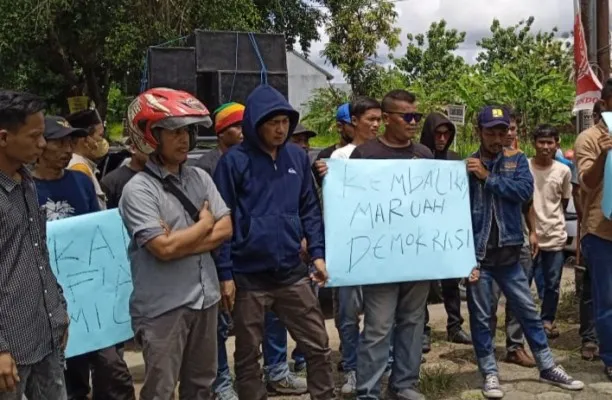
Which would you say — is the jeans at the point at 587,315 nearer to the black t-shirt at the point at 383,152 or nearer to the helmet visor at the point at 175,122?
the black t-shirt at the point at 383,152

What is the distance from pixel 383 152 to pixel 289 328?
3.96ft

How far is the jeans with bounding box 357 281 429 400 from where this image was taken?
4.23 metres

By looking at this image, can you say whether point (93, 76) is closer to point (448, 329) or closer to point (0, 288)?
point (448, 329)

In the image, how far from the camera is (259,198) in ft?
12.5

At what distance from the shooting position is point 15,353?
Answer: 2691 mm

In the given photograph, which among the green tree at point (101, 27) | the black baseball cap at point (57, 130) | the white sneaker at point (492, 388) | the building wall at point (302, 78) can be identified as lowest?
the white sneaker at point (492, 388)

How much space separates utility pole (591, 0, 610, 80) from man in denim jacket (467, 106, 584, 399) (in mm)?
2303

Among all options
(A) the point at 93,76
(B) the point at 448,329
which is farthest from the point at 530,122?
(B) the point at 448,329

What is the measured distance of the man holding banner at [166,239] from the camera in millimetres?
3221

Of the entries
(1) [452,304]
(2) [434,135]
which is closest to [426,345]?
(1) [452,304]

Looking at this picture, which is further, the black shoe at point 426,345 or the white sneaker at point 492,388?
the black shoe at point 426,345

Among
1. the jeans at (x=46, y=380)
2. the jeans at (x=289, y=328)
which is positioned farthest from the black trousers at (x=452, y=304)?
the jeans at (x=46, y=380)

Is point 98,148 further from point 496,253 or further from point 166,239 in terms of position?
point 496,253

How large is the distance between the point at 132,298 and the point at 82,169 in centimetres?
149
